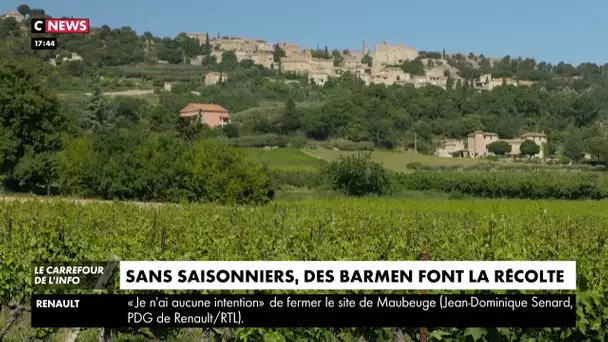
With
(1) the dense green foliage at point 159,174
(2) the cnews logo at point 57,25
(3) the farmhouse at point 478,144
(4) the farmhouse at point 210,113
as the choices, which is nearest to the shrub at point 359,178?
(1) the dense green foliage at point 159,174

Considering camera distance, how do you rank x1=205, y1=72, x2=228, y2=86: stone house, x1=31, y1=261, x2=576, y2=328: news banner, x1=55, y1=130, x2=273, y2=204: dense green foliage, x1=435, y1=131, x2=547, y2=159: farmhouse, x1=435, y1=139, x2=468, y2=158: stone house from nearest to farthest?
x1=31, y1=261, x2=576, y2=328: news banner
x1=55, y1=130, x2=273, y2=204: dense green foliage
x1=435, y1=139, x2=468, y2=158: stone house
x1=435, y1=131, x2=547, y2=159: farmhouse
x1=205, y1=72, x2=228, y2=86: stone house

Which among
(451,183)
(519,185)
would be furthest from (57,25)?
(451,183)

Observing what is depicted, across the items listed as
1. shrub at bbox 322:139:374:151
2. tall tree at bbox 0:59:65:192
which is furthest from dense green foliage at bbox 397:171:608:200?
tall tree at bbox 0:59:65:192

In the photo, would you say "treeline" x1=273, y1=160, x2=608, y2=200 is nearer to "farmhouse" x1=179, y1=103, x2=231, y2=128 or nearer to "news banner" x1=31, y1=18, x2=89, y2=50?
"news banner" x1=31, y1=18, x2=89, y2=50

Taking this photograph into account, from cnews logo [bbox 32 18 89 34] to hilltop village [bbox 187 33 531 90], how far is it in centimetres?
11790

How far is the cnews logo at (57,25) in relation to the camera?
12.3 metres

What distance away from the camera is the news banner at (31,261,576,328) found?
6.32 metres

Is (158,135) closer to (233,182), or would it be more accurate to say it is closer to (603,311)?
(233,182)

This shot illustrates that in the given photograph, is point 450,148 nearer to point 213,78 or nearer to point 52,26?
point 213,78

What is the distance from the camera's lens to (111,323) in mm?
6469

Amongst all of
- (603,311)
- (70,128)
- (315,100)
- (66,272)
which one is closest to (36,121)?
(70,128)

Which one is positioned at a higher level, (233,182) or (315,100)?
(315,100)

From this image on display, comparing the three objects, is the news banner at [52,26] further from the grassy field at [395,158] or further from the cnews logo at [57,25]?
the grassy field at [395,158]

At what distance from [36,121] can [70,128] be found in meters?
2.26
